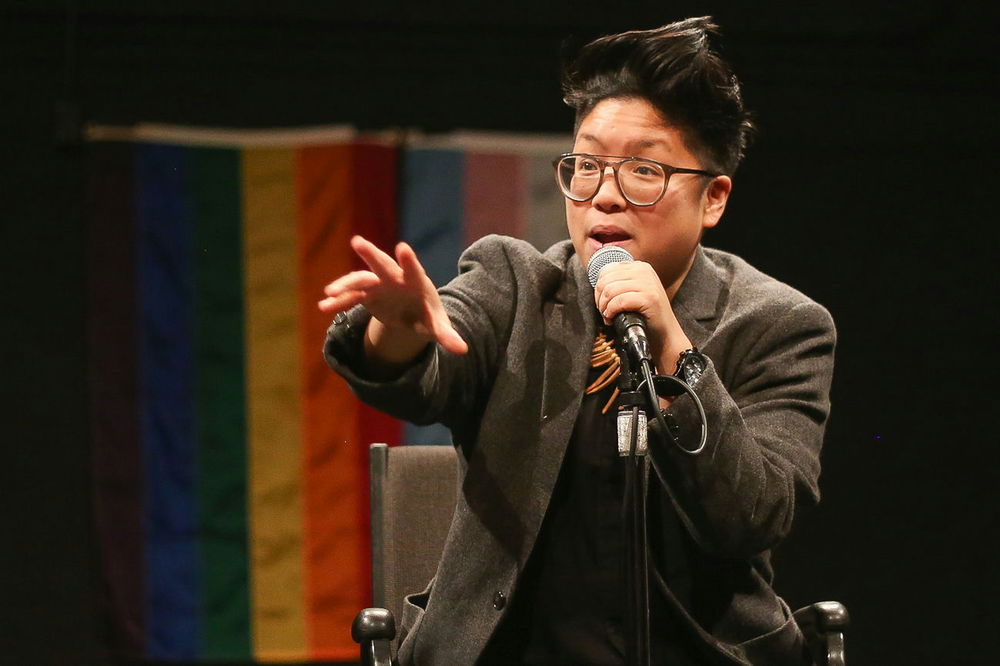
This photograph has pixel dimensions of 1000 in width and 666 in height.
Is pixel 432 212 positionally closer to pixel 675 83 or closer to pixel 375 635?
pixel 675 83

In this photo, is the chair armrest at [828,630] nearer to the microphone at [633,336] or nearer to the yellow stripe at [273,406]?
the microphone at [633,336]

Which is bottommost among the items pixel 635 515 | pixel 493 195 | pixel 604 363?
pixel 635 515

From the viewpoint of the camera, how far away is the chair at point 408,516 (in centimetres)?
187

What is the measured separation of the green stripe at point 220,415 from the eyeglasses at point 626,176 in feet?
6.39

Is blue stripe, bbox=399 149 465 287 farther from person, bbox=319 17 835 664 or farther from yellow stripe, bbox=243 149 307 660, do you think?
person, bbox=319 17 835 664

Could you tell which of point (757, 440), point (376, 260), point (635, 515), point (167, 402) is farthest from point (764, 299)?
point (167, 402)

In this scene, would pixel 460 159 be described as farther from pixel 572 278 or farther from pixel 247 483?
pixel 572 278

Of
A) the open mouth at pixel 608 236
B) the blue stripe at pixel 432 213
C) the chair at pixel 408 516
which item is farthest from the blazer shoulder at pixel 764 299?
the blue stripe at pixel 432 213

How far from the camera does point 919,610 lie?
384 cm

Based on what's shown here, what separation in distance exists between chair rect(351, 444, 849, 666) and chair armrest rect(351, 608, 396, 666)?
76 mm

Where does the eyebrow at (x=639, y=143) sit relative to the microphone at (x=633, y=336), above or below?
above

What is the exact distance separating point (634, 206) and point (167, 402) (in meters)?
2.14

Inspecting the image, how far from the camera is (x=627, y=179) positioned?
1.70 metres

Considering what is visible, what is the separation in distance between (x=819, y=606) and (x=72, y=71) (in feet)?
9.01
